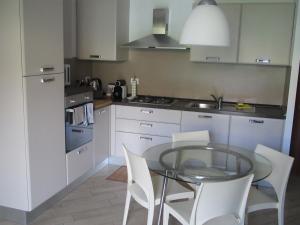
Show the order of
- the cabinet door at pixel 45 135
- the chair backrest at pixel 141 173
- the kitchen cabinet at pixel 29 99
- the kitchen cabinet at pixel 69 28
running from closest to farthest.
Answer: the chair backrest at pixel 141 173
the kitchen cabinet at pixel 29 99
the cabinet door at pixel 45 135
the kitchen cabinet at pixel 69 28

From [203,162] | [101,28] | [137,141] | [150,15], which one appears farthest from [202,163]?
[150,15]

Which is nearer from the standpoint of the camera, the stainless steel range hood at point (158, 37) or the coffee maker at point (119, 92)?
the stainless steel range hood at point (158, 37)

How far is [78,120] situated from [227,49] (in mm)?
1854

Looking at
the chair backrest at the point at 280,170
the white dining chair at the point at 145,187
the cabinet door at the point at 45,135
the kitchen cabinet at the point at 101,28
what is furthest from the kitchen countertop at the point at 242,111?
the white dining chair at the point at 145,187

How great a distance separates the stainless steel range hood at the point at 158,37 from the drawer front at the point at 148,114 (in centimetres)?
Result: 77

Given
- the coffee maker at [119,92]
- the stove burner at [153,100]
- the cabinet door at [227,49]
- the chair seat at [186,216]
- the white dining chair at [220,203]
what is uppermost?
the cabinet door at [227,49]

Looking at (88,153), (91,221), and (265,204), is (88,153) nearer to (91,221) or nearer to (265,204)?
(91,221)

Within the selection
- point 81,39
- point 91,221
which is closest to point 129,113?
point 81,39

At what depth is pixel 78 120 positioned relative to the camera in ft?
10.8

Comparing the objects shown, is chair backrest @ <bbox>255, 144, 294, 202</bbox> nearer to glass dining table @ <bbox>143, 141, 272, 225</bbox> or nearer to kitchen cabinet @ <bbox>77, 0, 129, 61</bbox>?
glass dining table @ <bbox>143, 141, 272, 225</bbox>

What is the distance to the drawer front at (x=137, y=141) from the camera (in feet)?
12.8

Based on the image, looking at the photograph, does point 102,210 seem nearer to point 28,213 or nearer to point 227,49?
point 28,213

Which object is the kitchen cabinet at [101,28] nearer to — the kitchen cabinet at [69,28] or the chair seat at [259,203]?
the kitchen cabinet at [69,28]

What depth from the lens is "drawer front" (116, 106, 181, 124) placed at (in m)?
3.78
